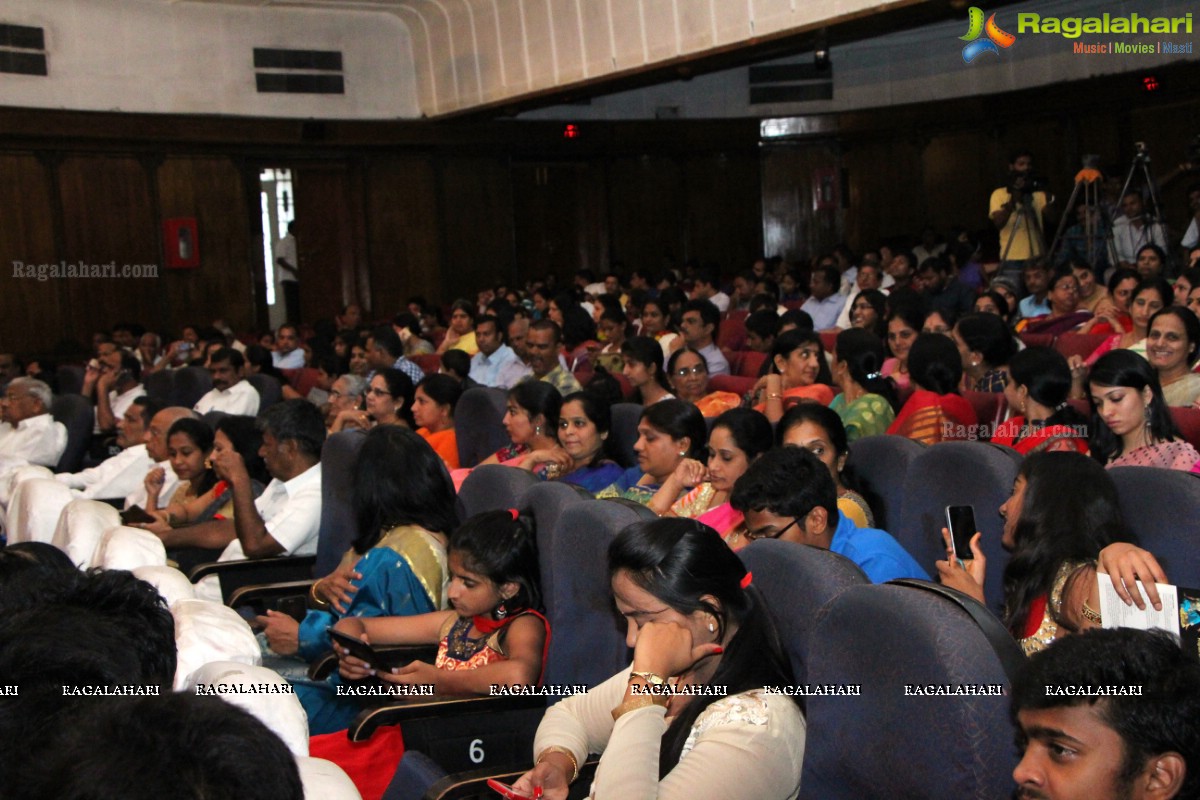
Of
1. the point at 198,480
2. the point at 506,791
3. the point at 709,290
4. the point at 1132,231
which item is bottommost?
the point at 506,791

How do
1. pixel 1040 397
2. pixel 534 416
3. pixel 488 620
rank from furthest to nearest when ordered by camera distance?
pixel 534 416 < pixel 1040 397 < pixel 488 620

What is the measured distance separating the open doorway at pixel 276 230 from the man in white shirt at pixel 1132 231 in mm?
7112

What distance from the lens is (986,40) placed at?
11648 millimetres

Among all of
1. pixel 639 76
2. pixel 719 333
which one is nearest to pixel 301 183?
pixel 639 76

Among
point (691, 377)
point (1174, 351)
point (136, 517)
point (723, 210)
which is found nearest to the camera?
point (1174, 351)

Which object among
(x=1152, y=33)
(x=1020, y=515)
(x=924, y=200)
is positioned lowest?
(x=1020, y=515)

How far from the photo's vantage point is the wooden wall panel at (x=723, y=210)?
1259 centimetres

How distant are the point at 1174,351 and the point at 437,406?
2.68 metres

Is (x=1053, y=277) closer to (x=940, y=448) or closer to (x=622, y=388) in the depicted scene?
(x=622, y=388)

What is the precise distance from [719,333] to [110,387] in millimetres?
3807

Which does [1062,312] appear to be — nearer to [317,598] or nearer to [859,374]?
[859,374]

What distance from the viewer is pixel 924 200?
12086 millimetres

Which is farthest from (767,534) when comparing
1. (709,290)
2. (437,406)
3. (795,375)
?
(709,290)

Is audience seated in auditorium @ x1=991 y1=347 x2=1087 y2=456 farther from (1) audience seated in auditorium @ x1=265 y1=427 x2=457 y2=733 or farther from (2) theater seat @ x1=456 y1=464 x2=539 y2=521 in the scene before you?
(1) audience seated in auditorium @ x1=265 y1=427 x2=457 y2=733
